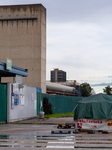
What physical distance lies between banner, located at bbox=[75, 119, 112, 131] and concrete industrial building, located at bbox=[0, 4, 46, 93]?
39849 millimetres

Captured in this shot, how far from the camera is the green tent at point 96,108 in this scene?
18.1m

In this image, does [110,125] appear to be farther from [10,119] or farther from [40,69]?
[40,69]

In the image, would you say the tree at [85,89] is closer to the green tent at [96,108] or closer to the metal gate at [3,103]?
the metal gate at [3,103]

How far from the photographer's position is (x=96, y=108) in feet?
60.3

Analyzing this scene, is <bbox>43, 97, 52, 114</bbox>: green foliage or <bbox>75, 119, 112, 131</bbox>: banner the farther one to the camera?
<bbox>43, 97, 52, 114</bbox>: green foliage

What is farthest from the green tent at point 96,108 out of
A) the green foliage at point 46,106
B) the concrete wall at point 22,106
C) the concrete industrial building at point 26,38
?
the concrete industrial building at point 26,38

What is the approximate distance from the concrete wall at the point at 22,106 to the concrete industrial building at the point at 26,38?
2435 centimetres

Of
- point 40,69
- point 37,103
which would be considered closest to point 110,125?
point 37,103

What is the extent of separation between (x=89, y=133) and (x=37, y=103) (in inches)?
765

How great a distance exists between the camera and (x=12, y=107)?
88.3 feet

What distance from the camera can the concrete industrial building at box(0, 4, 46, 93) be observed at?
5828 centimetres

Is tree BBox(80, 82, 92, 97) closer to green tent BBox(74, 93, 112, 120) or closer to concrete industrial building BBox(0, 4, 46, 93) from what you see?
concrete industrial building BBox(0, 4, 46, 93)

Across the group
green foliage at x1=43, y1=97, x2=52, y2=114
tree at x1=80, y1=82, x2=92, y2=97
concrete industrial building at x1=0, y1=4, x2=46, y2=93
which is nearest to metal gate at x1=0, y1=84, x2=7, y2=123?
green foliage at x1=43, y1=97, x2=52, y2=114

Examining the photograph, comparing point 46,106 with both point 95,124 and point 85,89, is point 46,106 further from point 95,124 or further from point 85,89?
point 85,89
